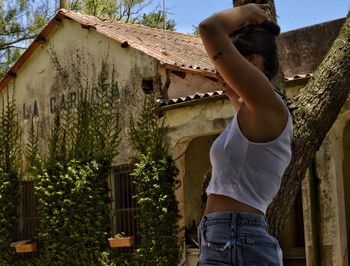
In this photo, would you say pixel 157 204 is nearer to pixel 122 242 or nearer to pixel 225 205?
pixel 122 242

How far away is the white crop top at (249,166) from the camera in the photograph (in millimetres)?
2398

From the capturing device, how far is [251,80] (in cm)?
233

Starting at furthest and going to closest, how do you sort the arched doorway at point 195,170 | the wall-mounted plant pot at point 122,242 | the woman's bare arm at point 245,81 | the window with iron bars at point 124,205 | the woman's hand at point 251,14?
the arched doorway at point 195,170 → the window with iron bars at point 124,205 → the wall-mounted plant pot at point 122,242 → the woman's hand at point 251,14 → the woman's bare arm at point 245,81

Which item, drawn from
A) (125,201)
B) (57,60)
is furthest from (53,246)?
(57,60)

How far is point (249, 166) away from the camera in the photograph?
7.90ft

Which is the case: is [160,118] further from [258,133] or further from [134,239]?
[258,133]

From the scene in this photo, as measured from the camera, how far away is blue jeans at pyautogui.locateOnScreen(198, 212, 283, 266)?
2373mm

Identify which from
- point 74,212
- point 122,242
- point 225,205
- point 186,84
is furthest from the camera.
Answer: point 74,212

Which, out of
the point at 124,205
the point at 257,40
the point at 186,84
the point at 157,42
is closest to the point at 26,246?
the point at 124,205

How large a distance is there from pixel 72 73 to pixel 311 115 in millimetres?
8920

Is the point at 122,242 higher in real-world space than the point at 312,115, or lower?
lower

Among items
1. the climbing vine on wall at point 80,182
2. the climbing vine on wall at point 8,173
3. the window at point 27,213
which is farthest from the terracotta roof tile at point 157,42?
the window at point 27,213

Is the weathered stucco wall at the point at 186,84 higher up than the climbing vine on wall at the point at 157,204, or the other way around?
the weathered stucco wall at the point at 186,84

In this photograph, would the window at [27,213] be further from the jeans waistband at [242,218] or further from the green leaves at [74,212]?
the jeans waistband at [242,218]
